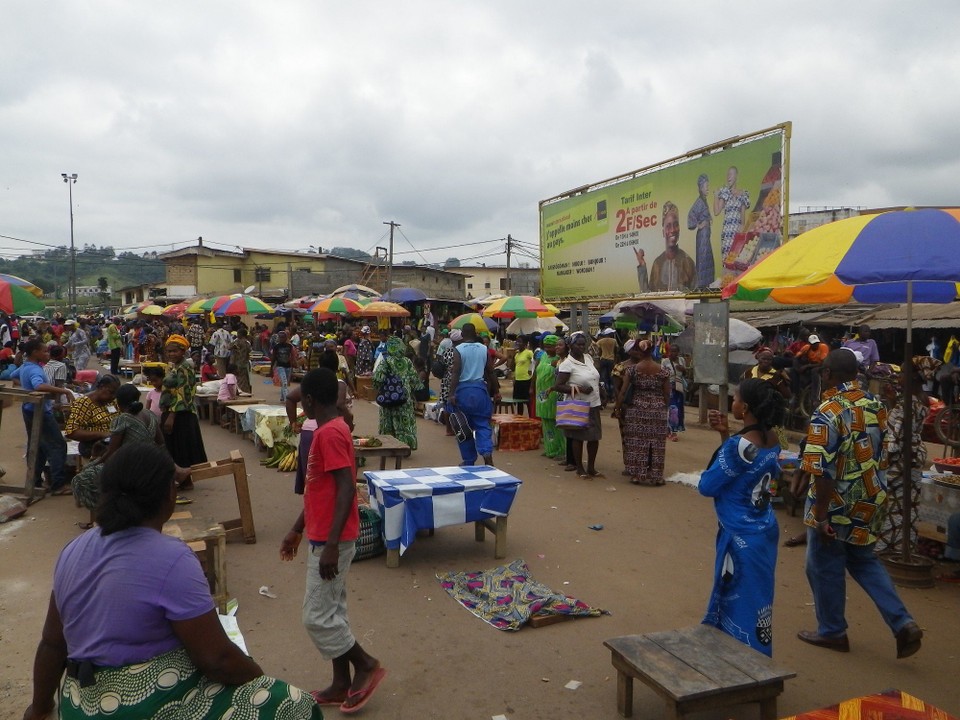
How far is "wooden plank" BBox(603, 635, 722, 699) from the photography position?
122 inches

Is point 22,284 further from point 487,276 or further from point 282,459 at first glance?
point 487,276

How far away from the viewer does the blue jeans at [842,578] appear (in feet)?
13.4


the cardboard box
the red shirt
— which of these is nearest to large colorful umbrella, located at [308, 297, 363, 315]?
the cardboard box

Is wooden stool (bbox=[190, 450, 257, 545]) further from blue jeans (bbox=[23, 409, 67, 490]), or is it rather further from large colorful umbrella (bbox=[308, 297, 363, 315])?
large colorful umbrella (bbox=[308, 297, 363, 315])

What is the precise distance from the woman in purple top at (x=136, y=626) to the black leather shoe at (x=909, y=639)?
11.6 feet

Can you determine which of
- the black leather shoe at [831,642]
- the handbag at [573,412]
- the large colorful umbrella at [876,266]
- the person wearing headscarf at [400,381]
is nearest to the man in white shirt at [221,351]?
the person wearing headscarf at [400,381]

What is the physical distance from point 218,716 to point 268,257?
4954 centimetres

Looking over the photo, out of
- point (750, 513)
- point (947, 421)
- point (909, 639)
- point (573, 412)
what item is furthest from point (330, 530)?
point (947, 421)

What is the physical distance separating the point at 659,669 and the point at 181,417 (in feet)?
20.7

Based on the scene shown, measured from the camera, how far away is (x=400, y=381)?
9.59 m

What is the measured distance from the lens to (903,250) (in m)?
4.34

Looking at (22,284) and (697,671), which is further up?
(22,284)

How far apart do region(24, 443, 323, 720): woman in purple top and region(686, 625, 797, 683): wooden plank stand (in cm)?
219

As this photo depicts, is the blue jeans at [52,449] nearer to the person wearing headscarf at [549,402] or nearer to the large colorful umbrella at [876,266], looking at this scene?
the person wearing headscarf at [549,402]
